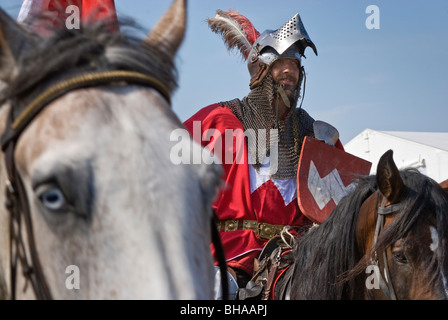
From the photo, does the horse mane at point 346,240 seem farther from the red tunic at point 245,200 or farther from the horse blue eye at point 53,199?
the horse blue eye at point 53,199

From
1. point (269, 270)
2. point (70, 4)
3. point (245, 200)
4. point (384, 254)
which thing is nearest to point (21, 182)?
point (70, 4)

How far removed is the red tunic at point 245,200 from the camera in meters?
4.62

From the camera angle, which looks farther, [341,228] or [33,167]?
[341,228]

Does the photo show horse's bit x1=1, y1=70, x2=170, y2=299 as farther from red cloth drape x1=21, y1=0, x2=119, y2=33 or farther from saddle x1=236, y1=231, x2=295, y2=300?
saddle x1=236, y1=231, x2=295, y2=300

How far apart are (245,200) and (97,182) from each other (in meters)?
3.39

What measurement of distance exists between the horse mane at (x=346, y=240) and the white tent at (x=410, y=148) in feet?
29.1

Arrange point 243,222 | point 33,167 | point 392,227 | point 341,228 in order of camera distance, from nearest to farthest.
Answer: point 33,167 → point 392,227 → point 341,228 → point 243,222

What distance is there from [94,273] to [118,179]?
0.73ft

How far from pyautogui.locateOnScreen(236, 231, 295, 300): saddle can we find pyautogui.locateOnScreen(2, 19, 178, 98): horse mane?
278cm

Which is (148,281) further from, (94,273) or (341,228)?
(341,228)

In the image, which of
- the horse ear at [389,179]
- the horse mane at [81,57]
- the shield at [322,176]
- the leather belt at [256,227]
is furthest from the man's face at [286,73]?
the horse mane at [81,57]

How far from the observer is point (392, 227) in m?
3.71
